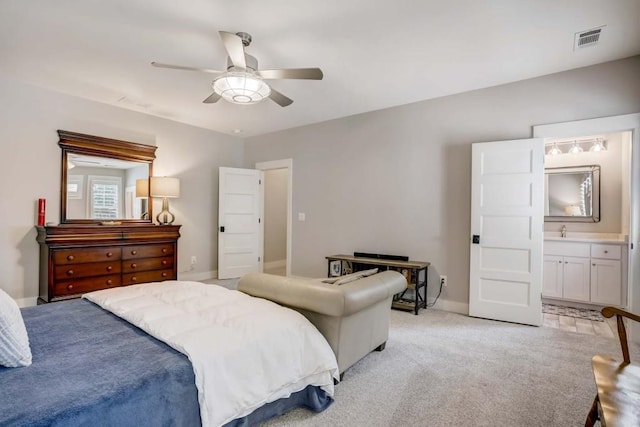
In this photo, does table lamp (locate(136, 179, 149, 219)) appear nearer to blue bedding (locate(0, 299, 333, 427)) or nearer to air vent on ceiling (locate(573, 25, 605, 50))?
blue bedding (locate(0, 299, 333, 427))

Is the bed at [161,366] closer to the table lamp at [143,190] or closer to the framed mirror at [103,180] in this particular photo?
the framed mirror at [103,180]

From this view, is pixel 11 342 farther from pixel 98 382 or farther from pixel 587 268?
pixel 587 268

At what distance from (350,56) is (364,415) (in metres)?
2.89

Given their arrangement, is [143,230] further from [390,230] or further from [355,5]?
[355,5]

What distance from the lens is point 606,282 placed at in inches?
154

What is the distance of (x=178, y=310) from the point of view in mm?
1875

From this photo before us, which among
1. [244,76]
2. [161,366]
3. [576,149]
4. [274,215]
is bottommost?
[161,366]

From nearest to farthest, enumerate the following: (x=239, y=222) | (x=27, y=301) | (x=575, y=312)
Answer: (x=27, y=301) < (x=575, y=312) < (x=239, y=222)

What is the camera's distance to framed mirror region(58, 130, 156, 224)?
4.14 metres

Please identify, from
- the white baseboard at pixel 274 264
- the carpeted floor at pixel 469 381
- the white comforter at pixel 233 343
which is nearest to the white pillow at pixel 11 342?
the white comforter at pixel 233 343

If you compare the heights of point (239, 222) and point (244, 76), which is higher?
point (244, 76)

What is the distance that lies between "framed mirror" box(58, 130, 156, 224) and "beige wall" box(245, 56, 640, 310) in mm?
2281

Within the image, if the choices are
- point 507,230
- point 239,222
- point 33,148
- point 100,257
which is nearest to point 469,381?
point 507,230

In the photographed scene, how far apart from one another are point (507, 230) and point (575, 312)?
1573mm
